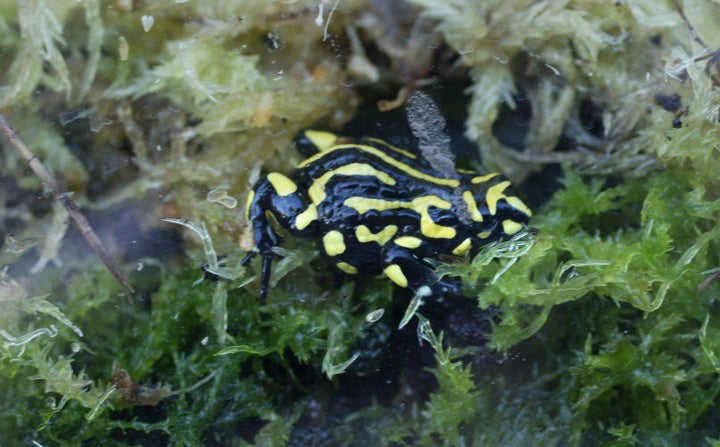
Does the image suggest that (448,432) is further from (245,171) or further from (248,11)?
(248,11)

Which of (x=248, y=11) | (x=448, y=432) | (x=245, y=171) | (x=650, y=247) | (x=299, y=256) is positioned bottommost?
(x=448, y=432)

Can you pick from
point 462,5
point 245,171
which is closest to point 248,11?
point 245,171

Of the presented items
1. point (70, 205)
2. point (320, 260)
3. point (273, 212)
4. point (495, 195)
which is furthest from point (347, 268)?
point (70, 205)

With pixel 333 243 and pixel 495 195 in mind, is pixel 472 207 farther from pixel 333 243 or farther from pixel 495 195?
pixel 333 243

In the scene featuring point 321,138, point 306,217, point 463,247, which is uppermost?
point 321,138

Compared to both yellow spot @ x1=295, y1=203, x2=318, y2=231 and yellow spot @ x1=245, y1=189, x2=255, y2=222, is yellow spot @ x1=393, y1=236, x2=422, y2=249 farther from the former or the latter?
yellow spot @ x1=245, y1=189, x2=255, y2=222

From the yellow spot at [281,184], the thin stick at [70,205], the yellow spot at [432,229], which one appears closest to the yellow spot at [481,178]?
the yellow spot at [432,229]

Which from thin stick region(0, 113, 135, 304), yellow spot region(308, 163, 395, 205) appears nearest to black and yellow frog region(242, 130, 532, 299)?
yellow spot region(308, 163, 395, 205)
